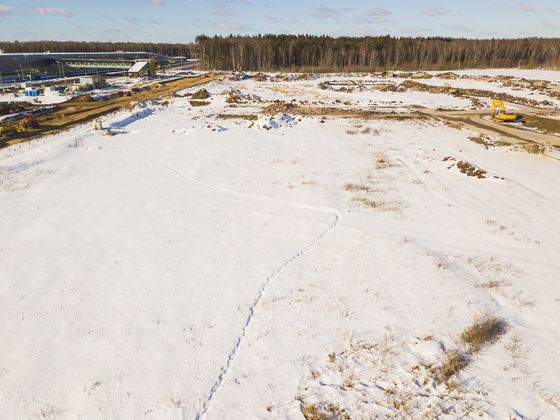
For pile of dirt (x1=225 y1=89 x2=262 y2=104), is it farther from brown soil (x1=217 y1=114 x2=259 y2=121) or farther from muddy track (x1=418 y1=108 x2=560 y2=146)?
muddy track (x1=418 y1=108 x2=560 y2=146)

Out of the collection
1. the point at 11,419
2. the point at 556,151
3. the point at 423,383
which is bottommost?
the point at 11,419

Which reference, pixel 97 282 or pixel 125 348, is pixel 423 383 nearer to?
pixel 125 348

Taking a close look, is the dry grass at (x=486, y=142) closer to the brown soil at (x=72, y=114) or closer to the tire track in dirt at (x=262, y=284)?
the tire track in dirt at (x=262, y=284)

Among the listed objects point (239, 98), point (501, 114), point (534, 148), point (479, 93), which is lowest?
point (534, 148)

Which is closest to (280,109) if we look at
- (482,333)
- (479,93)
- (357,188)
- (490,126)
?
(490,126)

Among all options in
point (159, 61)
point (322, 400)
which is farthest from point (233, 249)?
point (159, 61)

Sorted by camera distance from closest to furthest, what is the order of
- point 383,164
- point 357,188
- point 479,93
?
1. point 357,188
2. point 383,164
3. point 479,93

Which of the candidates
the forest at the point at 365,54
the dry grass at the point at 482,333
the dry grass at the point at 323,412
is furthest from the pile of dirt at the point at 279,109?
the forest at the point at 365,54

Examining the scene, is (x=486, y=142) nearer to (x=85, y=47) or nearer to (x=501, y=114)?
(x=501, y=114)
